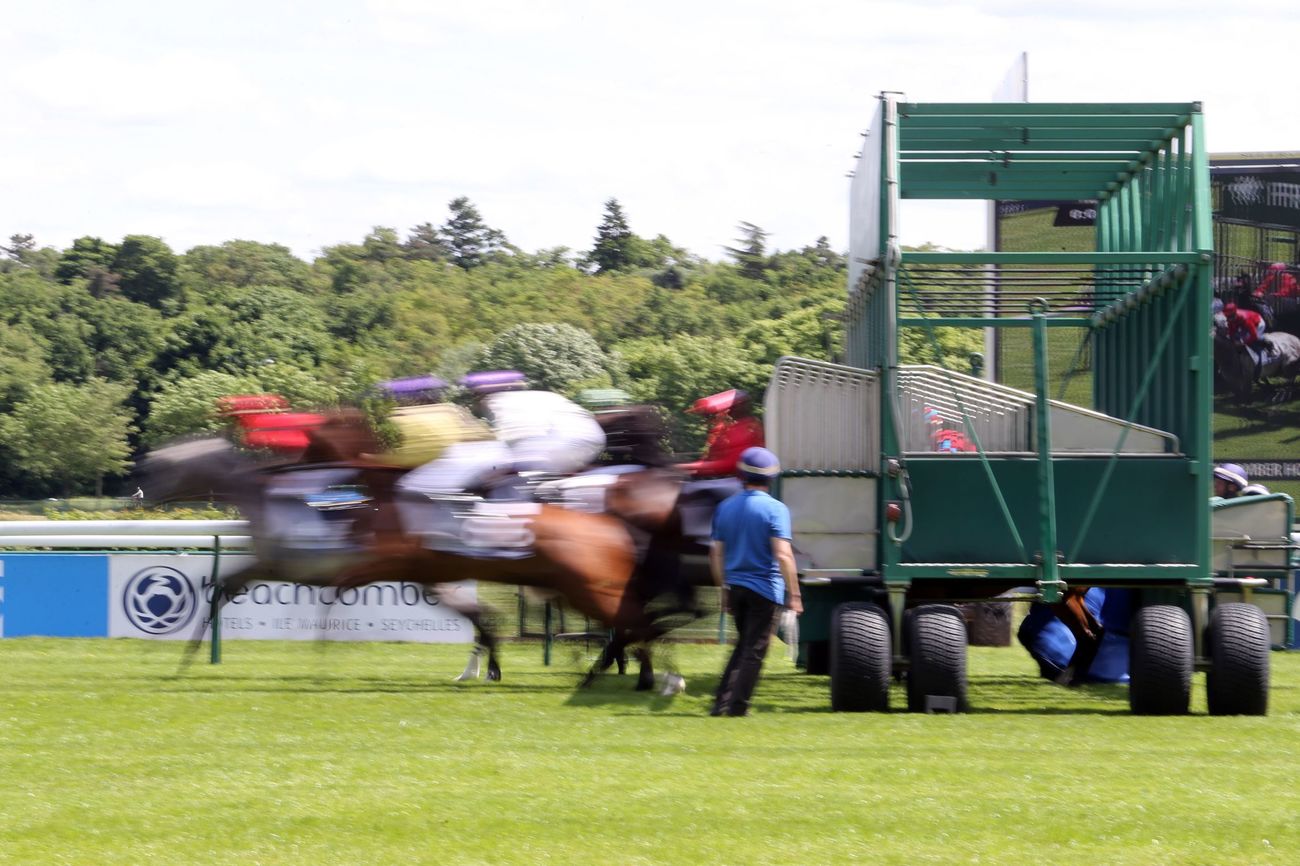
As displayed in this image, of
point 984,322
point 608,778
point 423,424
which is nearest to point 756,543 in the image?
point 423,424

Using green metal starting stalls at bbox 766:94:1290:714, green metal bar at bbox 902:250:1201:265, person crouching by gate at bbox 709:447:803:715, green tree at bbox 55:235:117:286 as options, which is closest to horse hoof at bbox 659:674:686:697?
green metal starting stalls at bbox 766:94:1290:714

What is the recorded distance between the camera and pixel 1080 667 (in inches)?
527

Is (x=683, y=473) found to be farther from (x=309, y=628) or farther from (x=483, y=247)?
(x=483, y=247)

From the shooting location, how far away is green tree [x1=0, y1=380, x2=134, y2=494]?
76375mm

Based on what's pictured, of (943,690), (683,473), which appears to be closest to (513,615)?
(683,473)

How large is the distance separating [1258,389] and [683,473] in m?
15.4

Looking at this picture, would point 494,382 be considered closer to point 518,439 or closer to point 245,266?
point 518,439

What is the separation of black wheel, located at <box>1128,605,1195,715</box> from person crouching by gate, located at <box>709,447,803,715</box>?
211 centimetres

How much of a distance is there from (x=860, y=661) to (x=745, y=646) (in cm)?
71

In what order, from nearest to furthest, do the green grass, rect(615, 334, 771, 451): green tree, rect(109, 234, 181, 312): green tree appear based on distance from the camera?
the green grass → rect(615, 334, 771, 451): green tree → rect(109, 234, 181, 312): green tree

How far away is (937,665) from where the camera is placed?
10.5 meters

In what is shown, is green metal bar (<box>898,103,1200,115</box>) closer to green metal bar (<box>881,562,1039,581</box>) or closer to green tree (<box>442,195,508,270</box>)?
green metal bar (<box>881,562,1039,581</box>)

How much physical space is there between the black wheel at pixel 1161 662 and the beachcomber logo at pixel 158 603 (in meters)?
8.38

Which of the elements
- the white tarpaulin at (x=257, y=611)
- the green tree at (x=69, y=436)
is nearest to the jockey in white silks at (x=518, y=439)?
the white tarpaulin at (x=257, y=611)
